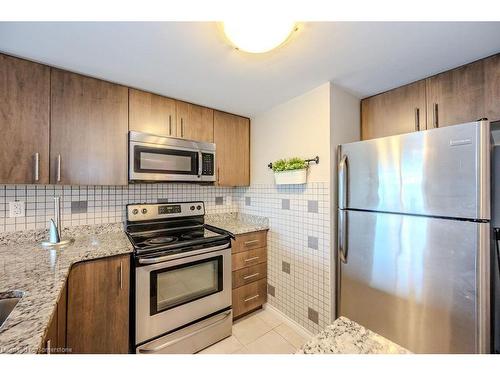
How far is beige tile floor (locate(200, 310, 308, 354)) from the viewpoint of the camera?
167 centimetres

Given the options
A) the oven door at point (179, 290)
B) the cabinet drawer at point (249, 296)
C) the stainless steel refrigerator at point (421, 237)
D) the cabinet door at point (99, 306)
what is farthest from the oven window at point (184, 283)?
the stainless steel refrigerator at point (421, 237)

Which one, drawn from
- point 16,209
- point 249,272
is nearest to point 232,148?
point 249,272

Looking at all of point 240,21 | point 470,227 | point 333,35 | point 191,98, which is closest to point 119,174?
point 191,98

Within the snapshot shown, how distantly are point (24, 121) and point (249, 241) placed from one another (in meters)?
1.84

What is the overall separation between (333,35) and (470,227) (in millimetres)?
1190

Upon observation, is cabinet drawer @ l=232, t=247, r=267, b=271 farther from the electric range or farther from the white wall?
the white wall

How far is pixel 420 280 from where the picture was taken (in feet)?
3.90

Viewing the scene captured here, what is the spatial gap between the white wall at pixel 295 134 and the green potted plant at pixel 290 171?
6 cm

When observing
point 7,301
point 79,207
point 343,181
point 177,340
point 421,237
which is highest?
point 343,181

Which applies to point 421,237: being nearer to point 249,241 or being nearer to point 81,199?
point 249,241

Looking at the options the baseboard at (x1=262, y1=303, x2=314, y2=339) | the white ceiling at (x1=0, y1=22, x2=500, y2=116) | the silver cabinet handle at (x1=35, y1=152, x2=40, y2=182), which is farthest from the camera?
the baseboard at (x1=262, y1=303, x2=314, y2=339)

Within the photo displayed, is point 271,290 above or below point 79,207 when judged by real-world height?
below

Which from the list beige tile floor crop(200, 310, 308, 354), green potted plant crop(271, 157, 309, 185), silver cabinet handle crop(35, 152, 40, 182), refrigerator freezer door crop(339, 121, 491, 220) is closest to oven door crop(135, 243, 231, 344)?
beige tile floor crop(200, 310, 308, 354)

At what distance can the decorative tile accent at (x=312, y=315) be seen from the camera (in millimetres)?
1728
